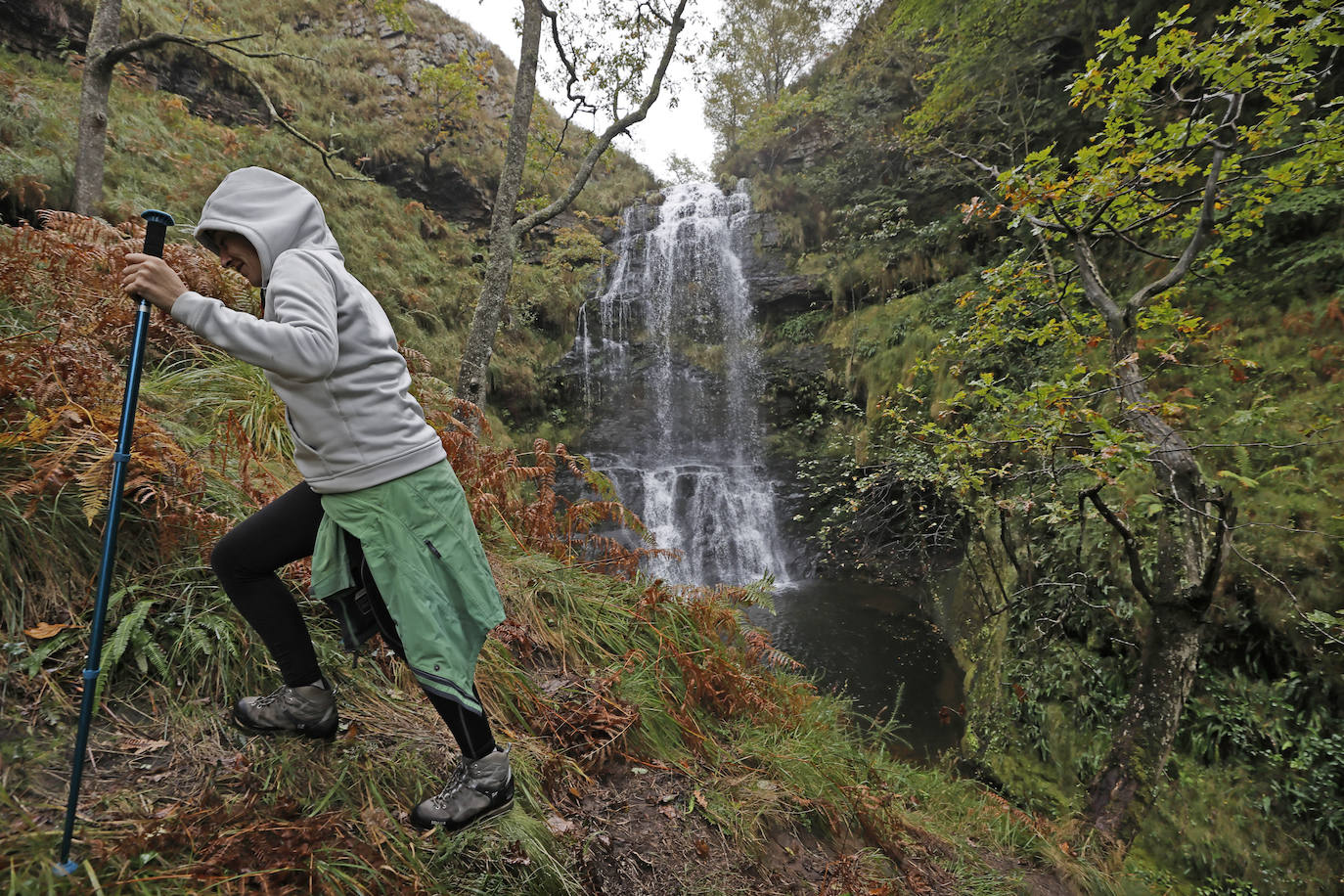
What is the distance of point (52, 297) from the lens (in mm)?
3223

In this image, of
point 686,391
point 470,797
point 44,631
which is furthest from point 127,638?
point 686,391

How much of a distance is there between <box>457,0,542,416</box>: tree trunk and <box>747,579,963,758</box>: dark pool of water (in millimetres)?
4879

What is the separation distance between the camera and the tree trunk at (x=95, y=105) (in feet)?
15.2

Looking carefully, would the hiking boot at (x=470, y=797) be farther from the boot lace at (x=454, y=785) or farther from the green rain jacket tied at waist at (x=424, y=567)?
the green rain jacket tied at waist at (x=424, y=567)

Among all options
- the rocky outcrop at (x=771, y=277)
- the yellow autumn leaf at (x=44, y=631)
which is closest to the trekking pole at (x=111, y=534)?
the yellow autumn leaf at (x=44, y=631)

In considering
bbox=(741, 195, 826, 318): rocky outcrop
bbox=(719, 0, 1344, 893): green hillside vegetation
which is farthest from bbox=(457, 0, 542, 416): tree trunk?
bbox=(741, 195, 826, 318): rocky outcrop

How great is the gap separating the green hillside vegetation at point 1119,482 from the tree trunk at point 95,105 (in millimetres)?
7144

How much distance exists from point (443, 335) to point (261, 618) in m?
10.0

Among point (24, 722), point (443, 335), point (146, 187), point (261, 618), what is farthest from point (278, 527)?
point (443, 335)

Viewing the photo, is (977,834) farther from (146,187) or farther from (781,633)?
(146,187)

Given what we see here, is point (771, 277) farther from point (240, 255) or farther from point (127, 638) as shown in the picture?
point (127, 638)

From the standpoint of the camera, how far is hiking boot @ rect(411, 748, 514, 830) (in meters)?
1.84

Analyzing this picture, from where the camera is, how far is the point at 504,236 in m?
6.07

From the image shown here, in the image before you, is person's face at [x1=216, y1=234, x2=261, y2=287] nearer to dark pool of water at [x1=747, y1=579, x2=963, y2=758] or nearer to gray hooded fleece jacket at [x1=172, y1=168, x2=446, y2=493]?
gray hooded fleece jacket at [x1=172, y1=168, x2=446, y2=493]
